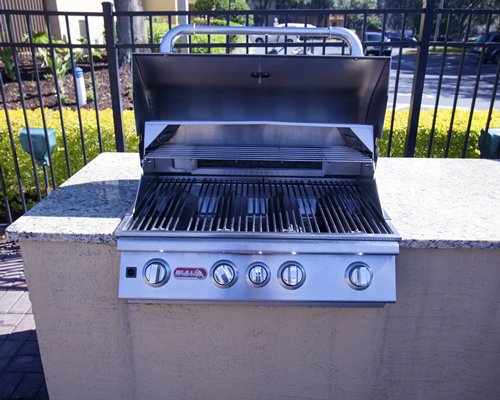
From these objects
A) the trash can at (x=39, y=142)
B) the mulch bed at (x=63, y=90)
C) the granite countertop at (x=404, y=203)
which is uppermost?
the granite countertop at (x=404, y=203)

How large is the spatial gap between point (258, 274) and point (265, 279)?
3cm

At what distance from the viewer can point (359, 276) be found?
145 centimetres

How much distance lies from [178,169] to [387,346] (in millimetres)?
1142

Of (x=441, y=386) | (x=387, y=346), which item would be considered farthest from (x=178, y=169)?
(x=441, y=386)

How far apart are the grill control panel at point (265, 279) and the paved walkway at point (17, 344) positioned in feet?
4.23

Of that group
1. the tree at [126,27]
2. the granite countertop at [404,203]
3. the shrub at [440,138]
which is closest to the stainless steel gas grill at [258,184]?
the granite countertop at [404,203]

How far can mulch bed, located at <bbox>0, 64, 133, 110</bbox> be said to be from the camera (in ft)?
20.9

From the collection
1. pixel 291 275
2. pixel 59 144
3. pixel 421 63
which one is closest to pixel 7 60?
pixel 59 144

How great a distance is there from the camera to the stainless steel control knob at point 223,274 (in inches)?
56.9

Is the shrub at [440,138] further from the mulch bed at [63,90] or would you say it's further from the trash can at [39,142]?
the mulch bed at [63,90]

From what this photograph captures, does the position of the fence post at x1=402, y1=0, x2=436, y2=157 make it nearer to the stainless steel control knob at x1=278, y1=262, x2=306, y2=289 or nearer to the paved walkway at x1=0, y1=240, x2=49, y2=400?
the stainless steel control knob at x1=278, y1=262, x2=306, y2=289

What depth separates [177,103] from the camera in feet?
6.20

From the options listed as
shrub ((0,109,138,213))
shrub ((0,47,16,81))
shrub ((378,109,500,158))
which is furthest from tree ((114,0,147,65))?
shrub ((378,109,500,158))

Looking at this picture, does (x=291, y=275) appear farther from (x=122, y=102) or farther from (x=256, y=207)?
(x=122, y=102)
